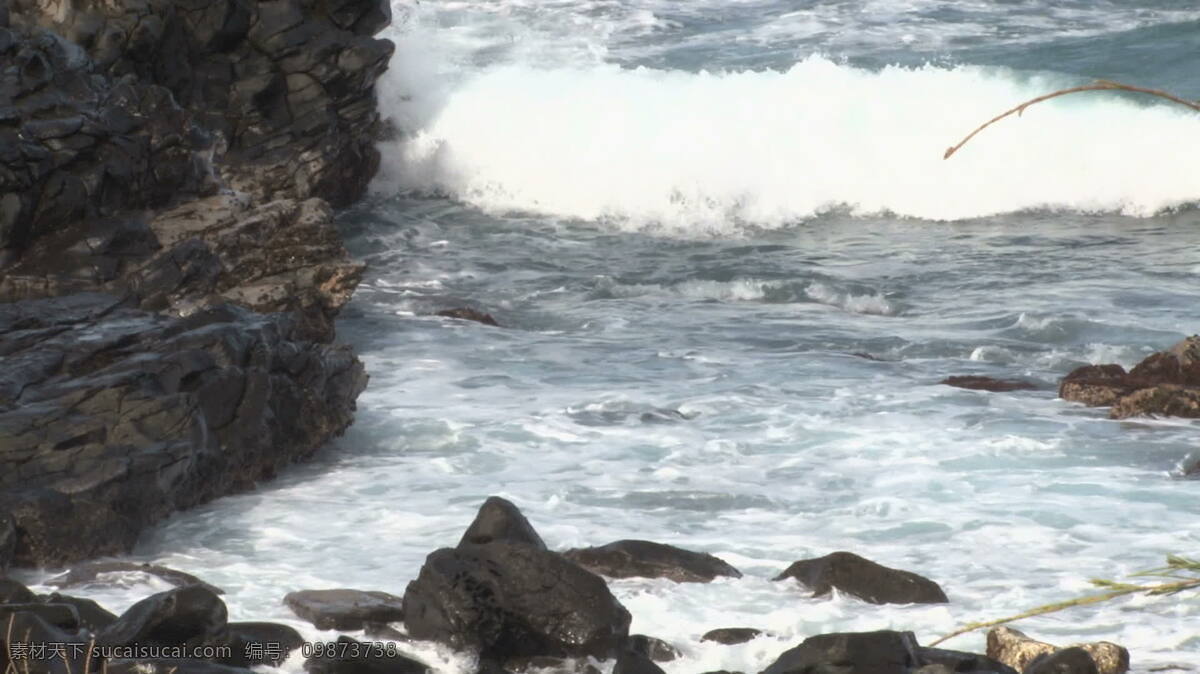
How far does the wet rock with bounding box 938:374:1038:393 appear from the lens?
38.2 feet

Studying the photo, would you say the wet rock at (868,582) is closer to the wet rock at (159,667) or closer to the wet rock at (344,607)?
the wet rock at (344,607)

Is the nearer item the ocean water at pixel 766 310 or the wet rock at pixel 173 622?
the wet rock at pixel 173 622

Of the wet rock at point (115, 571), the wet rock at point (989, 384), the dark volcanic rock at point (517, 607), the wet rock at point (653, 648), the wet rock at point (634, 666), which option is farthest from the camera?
the wet rock at point (989, 384)

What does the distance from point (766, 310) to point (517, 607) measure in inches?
338

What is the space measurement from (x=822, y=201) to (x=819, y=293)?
6.11 m

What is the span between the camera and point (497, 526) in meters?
7.23

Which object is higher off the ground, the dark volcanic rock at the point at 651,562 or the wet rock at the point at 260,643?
the wet rock at the point at 260,643

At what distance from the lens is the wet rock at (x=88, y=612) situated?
6316 millimetres

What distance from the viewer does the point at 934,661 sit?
20.0 feet

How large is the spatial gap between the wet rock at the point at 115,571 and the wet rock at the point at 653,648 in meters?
2.06

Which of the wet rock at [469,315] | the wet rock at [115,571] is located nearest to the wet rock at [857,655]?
the wet rock at [115,571]

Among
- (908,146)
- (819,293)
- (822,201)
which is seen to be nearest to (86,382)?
(819,293)

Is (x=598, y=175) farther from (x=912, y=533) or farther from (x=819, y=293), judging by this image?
(x=912, y=533)

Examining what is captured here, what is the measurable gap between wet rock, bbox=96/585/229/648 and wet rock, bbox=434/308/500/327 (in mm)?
8231
